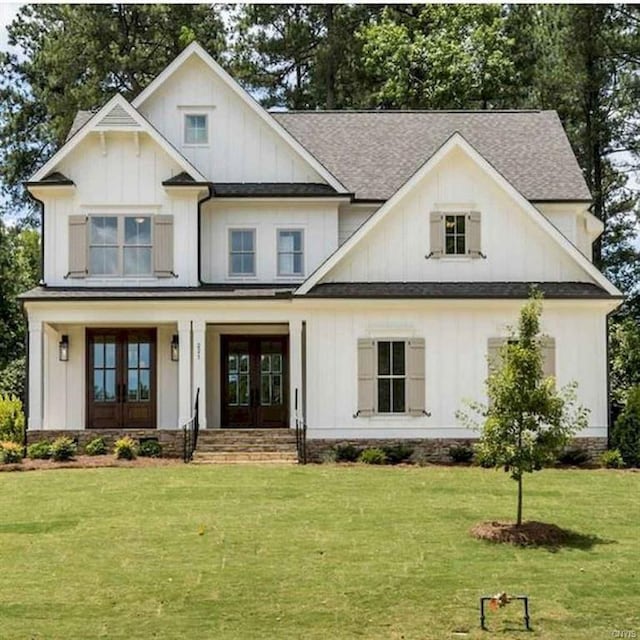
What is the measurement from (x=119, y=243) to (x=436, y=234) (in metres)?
7.31

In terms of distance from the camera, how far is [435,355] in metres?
22.9

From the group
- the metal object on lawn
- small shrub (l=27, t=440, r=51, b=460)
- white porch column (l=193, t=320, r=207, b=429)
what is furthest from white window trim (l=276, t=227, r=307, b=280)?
the metal object on lawn

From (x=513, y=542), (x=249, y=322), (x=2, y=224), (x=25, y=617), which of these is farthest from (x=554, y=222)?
(x=2, y=224)

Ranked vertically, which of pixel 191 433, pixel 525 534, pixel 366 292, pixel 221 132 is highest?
pixel 221 132

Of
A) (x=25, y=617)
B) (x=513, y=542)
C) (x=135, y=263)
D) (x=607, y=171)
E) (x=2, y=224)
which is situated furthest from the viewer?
(x=2, y=224)

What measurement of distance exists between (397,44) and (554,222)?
1596 centimetres

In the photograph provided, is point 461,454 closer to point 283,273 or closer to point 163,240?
point 283,273

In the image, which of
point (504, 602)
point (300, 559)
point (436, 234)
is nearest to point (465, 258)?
point (436, 234)

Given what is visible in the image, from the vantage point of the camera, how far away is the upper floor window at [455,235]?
23.6 meters

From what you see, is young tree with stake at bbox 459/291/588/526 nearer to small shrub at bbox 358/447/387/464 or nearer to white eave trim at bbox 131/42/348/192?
small shrub at bbox 358/447/387/464

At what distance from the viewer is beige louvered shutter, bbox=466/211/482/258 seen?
77.3ft

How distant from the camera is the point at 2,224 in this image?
140 feet

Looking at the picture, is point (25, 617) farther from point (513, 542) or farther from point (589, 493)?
point (589, 493)

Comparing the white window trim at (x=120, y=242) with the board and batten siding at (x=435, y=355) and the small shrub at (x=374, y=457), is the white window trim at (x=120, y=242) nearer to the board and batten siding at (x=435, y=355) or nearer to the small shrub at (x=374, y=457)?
the board and batten siding at (x=435, y=355)
